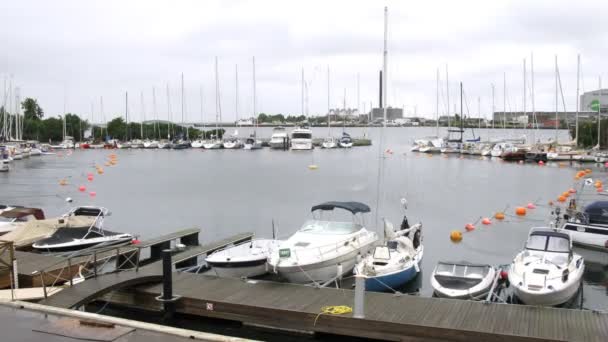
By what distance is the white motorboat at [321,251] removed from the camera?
18938mm

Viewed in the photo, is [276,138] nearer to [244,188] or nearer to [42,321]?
[244,188]

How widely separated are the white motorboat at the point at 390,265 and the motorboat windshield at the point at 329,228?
1.38 metres

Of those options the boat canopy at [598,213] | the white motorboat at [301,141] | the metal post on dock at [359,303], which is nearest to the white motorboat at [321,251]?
the metal post on dock at [359,303]

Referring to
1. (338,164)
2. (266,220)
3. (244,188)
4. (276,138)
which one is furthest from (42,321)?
(276,138)

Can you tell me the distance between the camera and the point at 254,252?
20969 mm

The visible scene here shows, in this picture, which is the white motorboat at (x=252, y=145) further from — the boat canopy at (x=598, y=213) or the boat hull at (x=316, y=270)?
the boat hull at (x=316, y=270)

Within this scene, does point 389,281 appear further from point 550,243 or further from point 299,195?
point 299,195

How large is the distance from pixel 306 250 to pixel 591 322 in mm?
9208

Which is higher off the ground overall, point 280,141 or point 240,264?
point 280,141

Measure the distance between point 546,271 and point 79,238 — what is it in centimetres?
1926

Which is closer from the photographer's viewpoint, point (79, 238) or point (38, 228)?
point (79, 238)

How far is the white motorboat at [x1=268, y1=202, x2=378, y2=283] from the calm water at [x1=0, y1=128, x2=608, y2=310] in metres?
3.33

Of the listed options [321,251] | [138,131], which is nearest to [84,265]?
[321,251]

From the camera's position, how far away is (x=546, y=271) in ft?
60.2
